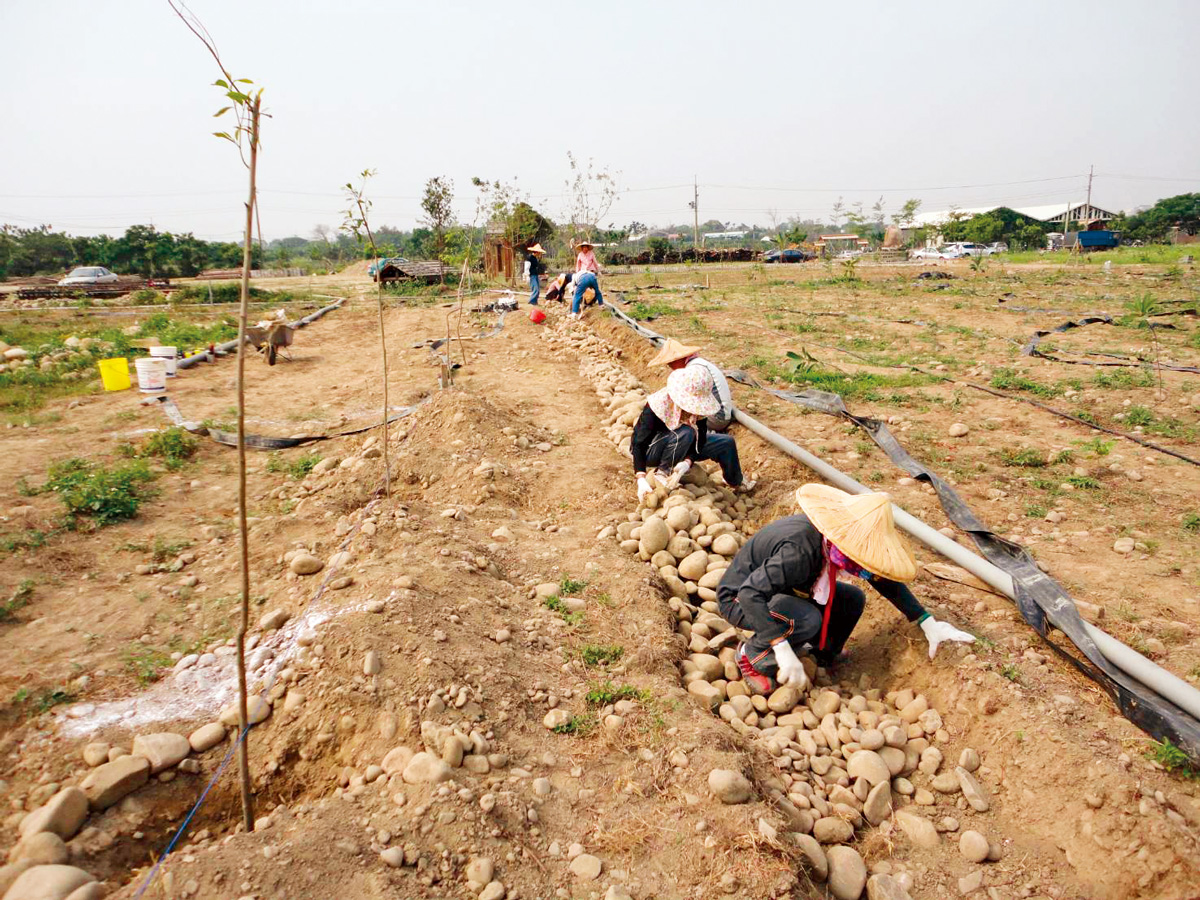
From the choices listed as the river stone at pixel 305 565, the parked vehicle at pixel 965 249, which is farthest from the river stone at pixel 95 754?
the parked vehicle at pixel 965 249

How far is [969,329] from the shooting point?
Result: 9.77 m

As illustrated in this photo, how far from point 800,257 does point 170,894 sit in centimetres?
3542

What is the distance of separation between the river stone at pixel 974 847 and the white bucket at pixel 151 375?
7716 millimetres

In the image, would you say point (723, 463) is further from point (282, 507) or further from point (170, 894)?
point (170, 894)

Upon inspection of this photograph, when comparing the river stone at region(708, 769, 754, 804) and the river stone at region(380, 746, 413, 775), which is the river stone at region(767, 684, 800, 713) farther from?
the river stone at region(380, 746, 413, 775)

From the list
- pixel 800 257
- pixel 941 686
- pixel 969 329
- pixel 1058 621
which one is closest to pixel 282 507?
pixel 941 686

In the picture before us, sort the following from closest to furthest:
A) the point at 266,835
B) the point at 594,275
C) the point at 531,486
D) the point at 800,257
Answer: the point at 266,835 → the point at 531,486 → the point at 594,275 → the point at 800,257

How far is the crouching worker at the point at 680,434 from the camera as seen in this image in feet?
13.5

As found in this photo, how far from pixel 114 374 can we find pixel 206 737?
681 centimetres

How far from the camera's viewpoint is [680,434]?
14.0 ft

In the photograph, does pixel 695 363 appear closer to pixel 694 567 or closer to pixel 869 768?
pixel 694 567

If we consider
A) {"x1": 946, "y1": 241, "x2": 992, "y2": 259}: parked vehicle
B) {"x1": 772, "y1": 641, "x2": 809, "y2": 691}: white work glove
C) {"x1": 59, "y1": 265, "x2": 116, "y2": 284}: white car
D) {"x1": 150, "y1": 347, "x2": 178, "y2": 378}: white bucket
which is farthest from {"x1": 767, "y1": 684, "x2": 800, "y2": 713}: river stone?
{"x1": 946, "y1": 241, "x2": 992, "y2": 259}: parked vehicle

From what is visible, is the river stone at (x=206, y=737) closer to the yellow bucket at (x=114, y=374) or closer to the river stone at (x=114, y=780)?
the river stone at (x=114, y=780)

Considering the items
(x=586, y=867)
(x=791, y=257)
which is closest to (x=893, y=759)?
(x=586, y=867)
